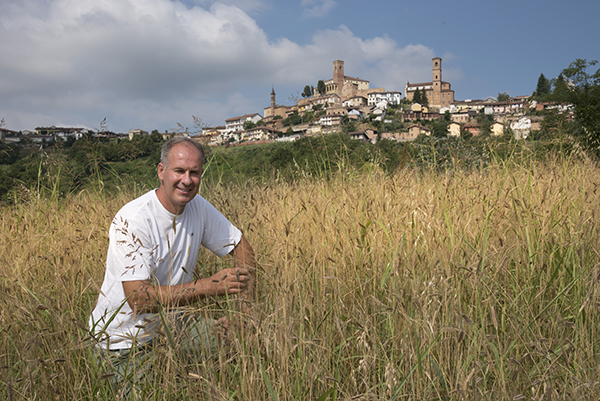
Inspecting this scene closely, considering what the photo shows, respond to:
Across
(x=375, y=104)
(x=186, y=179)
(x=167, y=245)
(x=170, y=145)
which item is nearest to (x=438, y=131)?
(x=170, y=145)

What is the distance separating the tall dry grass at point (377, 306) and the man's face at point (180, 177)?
350 mm

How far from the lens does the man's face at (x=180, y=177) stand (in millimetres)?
2180

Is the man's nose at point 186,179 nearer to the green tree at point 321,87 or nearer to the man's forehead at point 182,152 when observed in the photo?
the man's forehead at point 182,152

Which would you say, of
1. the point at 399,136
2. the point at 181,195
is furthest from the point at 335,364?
the point at 399,136

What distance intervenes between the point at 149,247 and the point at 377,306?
4.24 ft

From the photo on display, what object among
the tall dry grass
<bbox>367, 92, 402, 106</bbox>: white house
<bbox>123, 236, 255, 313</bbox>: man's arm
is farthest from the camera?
<bbox>367, 92, 402, 106</bbox>: white house

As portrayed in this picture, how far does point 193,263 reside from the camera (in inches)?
91.7

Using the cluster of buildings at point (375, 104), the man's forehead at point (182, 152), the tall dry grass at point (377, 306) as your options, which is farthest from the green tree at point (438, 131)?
the cluster of buildings at point (375, 104)

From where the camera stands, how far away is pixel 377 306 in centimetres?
180

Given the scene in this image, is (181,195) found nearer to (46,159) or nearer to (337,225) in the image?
(337,225)

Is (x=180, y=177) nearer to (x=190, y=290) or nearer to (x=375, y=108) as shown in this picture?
(x=190, y=290)

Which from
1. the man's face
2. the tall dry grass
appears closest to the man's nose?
the man's face

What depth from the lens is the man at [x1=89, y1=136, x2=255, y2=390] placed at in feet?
5.69

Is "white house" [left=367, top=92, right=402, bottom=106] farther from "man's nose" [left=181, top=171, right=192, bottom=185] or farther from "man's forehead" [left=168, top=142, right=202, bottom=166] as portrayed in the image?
"man's nose" [left=181, top=171, right=192, bottom=185]
